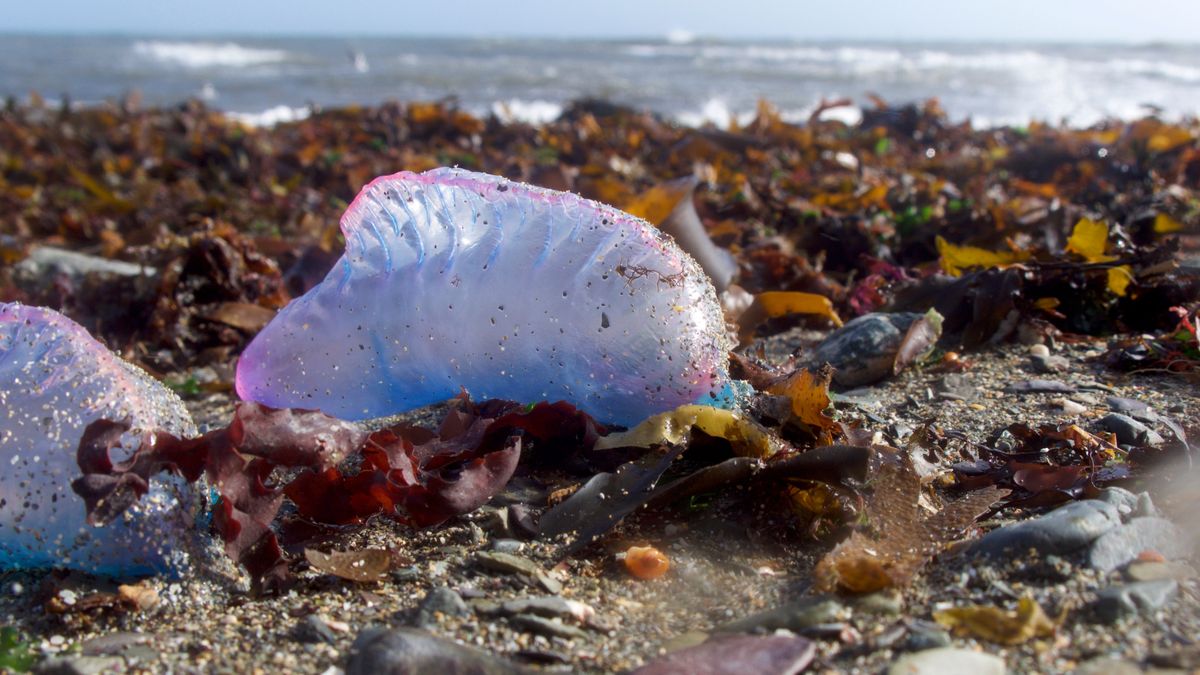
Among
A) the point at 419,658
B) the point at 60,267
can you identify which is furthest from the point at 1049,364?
the point at 60,267

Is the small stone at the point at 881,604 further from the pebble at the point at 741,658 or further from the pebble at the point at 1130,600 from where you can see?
the pebble at the point at 1130,600

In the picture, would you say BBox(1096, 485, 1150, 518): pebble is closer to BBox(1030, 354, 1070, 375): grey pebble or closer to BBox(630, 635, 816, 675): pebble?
BBox(630, 635, 816, 675): pebble

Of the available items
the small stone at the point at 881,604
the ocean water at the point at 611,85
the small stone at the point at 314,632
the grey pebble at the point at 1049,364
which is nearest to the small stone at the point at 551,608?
the small stone at the point at 314,632

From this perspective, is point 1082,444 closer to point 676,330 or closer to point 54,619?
point 676,330

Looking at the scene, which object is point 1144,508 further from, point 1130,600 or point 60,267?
point 60,267

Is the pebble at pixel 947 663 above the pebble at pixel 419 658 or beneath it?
above

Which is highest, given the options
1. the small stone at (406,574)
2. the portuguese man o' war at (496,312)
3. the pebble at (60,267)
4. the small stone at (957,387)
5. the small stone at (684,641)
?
the portuguese man o' war at (496,312)
